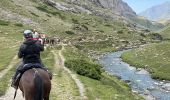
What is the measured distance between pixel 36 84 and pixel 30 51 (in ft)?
9.64

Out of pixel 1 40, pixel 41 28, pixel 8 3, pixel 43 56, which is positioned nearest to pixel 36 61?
pixel 43 56

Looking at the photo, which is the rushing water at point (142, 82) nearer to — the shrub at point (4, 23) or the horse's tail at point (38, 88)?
the horse's tail at point (38, 88)

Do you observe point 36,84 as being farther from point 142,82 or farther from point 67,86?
point 142,82

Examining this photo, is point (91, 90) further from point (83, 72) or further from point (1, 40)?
point (1, 40)

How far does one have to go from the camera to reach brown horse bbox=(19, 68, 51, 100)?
20.2 meters

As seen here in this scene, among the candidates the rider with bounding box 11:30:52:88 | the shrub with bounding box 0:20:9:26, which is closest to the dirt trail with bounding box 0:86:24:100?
the rider with bounding box 11:30:52:88

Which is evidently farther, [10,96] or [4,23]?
[4,23]

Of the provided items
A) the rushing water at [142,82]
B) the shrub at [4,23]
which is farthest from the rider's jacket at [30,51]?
the shrub at [4,23]

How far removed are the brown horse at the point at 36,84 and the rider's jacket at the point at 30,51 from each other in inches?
56.1

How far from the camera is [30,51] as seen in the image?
22.5m

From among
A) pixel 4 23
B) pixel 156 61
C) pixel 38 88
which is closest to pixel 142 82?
pixel 156 61

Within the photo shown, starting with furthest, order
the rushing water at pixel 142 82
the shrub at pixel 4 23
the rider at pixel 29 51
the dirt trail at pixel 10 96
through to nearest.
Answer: the shrub at pixel 4 23
the rushing water at pixel 142 82
the dirt trail at pixel 10 96
the rider at pixel 29 51

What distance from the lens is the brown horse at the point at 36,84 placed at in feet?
66.2

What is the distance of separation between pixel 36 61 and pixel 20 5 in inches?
5402
